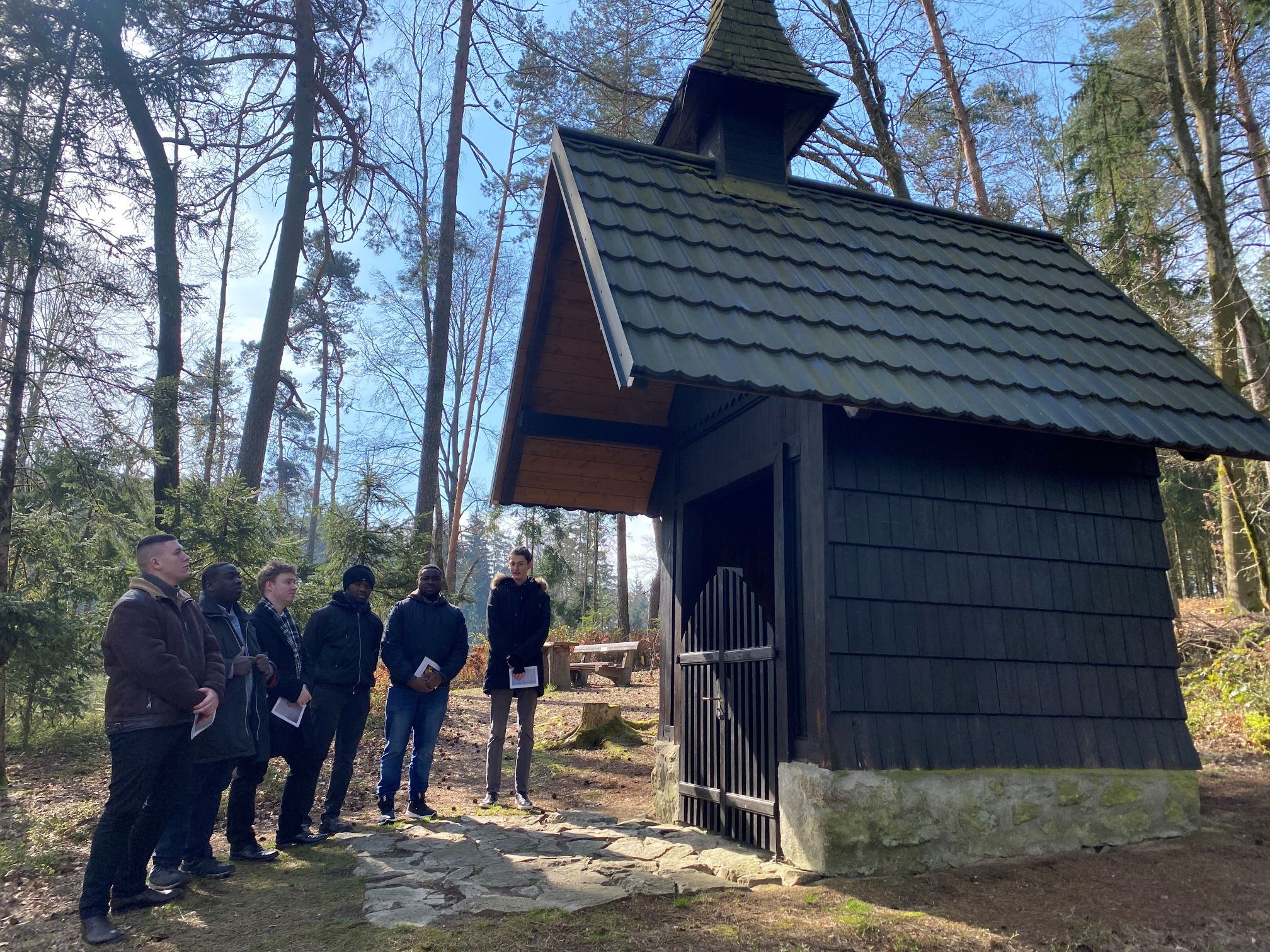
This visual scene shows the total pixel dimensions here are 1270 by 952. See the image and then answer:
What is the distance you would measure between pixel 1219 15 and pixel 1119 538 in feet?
29.4

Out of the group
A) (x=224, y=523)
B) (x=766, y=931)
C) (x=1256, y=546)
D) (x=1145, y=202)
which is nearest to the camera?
(x=766, y=931)

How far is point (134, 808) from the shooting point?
3.94 m

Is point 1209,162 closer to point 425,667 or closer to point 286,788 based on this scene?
point 425,667

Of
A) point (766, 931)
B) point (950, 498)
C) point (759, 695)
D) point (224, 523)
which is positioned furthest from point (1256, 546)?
point (224, 523)

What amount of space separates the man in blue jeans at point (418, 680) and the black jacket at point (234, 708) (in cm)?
→ 118

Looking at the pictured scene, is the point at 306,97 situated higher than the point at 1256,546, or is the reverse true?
the point at 306,97

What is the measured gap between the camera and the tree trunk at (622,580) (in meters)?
22.7

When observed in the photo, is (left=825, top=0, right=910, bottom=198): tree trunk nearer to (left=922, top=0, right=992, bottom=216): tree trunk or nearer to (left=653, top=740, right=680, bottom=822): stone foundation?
(left=922, top=0, right=992, bottom=216): tree trunk

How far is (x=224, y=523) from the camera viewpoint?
8.47 m

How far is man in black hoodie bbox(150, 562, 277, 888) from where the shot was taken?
4.54 metres

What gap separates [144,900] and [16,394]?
20.1 feet

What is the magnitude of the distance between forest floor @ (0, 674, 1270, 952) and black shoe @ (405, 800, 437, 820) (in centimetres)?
86

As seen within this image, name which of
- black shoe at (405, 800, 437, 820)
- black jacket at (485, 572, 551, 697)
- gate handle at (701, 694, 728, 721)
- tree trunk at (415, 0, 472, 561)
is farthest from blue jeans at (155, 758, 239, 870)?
tree trunk at (415, 0, 472, 561)

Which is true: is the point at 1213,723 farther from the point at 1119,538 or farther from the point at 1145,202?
the point at 1145,202
